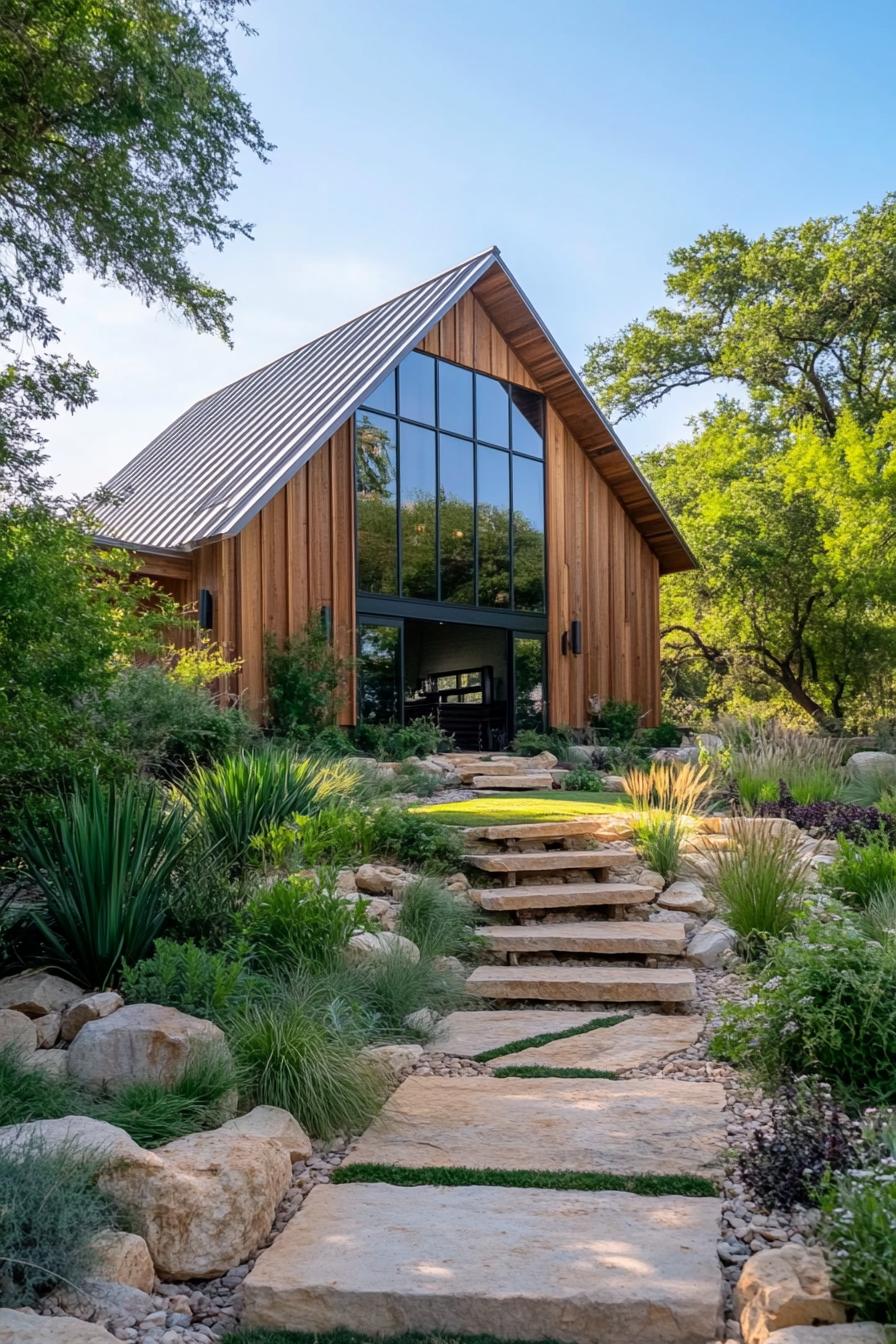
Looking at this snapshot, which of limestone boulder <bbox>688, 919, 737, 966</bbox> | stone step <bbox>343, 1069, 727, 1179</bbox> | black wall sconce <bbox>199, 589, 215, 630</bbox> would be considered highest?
black wall sconce <bbox>199, 589, 215, 630</bbox>

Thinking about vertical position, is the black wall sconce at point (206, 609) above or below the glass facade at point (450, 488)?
below

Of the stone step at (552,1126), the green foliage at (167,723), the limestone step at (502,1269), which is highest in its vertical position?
the green foliage at (167,723)

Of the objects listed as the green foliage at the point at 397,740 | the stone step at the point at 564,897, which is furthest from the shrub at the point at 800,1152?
the green foliage at the point at 397,740

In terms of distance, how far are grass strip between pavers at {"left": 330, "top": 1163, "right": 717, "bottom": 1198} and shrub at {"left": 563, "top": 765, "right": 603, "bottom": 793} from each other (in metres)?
7.72

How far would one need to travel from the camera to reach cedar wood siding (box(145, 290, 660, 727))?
1192cm

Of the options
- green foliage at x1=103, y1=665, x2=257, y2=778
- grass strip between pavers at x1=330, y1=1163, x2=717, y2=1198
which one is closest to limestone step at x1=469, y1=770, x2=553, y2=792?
green foliage at x1=103, y1=665, x2=257, y2=778

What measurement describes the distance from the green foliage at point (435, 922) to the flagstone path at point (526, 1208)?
0.69 m

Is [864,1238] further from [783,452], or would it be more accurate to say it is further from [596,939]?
[783,452]

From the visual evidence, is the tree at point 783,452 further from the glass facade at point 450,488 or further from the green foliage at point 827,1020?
the green foliage at point 827,1020

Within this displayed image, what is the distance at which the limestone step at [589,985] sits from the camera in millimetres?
4918

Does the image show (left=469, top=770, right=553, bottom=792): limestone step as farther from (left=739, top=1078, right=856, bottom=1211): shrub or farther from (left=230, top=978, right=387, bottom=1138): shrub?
(left=739, top=1078, right=856, bottom=1211): shrub

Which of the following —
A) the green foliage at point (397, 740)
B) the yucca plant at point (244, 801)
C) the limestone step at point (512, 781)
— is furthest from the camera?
the green foliage at point (397, 740)

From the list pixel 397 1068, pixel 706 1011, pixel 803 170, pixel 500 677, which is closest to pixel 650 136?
pixel 803 170

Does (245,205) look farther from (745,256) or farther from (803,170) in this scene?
(745,256)
